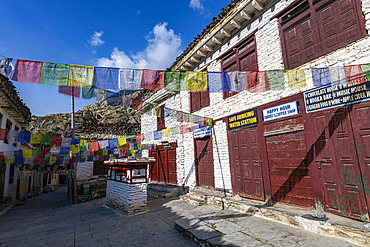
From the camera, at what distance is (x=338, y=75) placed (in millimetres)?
4102

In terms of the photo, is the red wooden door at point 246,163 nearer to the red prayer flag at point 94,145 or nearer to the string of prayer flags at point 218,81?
the string of prayer flags at point 218,81

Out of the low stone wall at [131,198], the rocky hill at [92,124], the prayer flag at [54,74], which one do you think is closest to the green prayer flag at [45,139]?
the rocky hill at [92,124]

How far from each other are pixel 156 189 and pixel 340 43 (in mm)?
11111

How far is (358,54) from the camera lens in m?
4.41

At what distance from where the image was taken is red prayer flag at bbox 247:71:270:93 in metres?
4.95

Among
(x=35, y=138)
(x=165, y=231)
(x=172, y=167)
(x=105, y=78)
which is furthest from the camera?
(x=172, y=167)

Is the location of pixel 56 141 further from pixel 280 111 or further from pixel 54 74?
pixel 280 111

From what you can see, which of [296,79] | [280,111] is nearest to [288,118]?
[280,111]

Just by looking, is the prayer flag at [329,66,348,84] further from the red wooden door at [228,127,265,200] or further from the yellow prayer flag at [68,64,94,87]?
the yellow prayer flag at [68,64,94,87]

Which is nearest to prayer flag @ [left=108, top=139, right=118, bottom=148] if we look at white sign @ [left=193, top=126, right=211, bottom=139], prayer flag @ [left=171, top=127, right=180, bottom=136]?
prayer flag @ [left=171, top=127, right=180, bottom=136]

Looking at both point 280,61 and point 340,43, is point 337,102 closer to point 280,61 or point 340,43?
point 340,43

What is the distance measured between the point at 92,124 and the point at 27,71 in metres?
24.2

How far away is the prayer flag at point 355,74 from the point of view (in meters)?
4.05

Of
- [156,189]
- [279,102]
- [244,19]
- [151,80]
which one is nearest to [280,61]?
[279,102]
